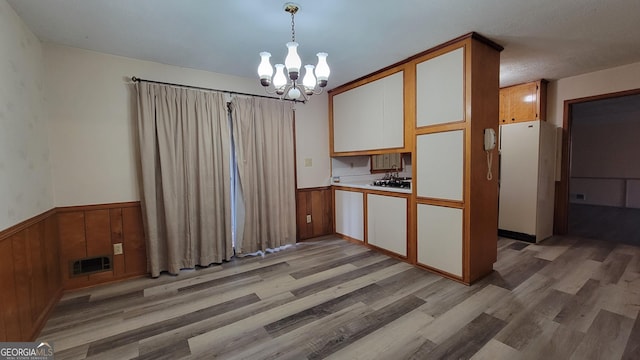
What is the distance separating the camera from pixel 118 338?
1.90m

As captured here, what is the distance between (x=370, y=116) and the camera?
3660 mm

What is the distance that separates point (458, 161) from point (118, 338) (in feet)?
10.8

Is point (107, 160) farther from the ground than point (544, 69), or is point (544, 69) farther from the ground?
point (544, 69)

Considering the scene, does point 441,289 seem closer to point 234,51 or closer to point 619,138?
point 234,51

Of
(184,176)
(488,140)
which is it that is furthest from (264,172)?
(488,140)

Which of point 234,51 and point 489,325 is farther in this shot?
point 234,51

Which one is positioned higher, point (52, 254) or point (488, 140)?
point (488, 140)

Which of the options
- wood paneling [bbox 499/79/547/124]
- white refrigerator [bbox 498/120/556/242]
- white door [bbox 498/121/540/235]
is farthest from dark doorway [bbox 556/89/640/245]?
→ wood paneling [bbox 499/79/547/124]

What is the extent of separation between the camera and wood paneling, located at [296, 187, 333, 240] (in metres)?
4.15

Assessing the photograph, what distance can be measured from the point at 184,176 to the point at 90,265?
130 centimetres

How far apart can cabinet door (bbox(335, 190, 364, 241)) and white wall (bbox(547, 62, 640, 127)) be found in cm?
343

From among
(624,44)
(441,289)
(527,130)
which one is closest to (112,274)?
(441,289)

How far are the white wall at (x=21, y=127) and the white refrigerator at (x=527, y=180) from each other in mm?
5544

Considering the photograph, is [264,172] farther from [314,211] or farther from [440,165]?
[440,165]
